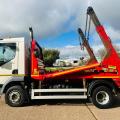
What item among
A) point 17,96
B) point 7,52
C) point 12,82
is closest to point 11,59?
point 7,52

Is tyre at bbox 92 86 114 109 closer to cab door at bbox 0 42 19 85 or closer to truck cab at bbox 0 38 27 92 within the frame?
truck cab at bbox 0 38 27 92

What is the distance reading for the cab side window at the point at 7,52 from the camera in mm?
12766

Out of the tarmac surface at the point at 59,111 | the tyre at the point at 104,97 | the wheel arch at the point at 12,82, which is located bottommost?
the tarmac surface at the point at 59,111

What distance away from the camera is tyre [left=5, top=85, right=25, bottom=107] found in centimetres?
1259

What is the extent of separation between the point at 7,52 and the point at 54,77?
1.97 m

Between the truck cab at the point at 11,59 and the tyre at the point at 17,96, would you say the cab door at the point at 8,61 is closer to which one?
the truck cab at the point at 11,59

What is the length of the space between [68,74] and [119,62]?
6.27 ft

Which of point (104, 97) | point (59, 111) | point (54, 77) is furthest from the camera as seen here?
point (54, 77)

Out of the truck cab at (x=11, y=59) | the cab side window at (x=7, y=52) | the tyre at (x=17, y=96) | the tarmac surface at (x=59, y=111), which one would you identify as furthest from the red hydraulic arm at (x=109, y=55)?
the cab side window at (x=7, y=52)

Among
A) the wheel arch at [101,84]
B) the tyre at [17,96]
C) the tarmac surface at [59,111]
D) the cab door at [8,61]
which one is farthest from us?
the cab door at [8,61]

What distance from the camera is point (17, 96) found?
1265 cm

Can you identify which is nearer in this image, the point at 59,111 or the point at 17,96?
the point at 59,111

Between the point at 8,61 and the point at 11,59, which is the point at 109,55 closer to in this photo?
the point at 11,59

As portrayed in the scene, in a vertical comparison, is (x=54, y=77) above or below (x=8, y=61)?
below
